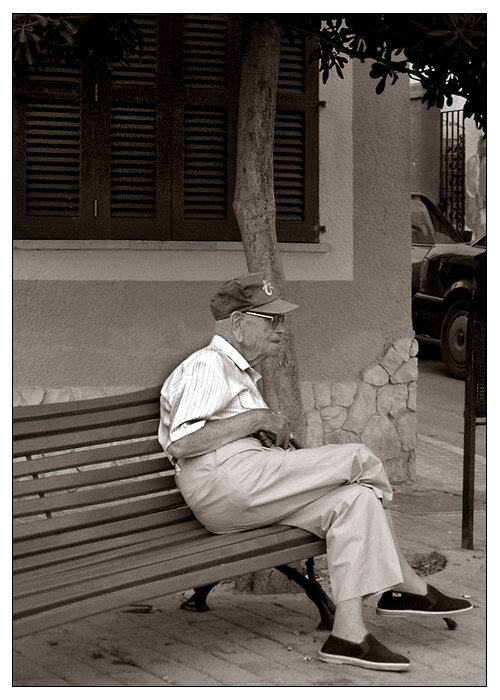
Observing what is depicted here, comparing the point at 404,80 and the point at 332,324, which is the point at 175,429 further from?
the point at 404,80

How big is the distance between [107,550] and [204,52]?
13.5 feet

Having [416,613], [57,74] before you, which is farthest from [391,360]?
[416,613]

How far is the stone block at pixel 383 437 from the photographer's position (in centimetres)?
798

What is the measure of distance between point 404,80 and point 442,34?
287 cm

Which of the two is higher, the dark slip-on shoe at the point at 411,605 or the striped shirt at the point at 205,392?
the striped shirt at the point at 205,392

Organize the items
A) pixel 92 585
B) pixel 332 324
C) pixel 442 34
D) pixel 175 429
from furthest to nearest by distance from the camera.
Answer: pixel 332 324 < pixel 442 34 < pixel 175 429 < pixel 92 585

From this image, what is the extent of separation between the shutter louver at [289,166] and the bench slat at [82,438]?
131 inches

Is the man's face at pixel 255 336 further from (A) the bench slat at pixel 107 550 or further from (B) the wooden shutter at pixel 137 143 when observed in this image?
(B) the wooden shutter at pixel 137 143

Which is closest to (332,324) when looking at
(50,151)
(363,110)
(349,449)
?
(363,110)

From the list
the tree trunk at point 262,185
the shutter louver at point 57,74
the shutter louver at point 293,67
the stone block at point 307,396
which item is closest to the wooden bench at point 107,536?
the tree trunk at point 262,185

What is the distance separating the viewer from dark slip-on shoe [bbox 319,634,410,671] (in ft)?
13.9

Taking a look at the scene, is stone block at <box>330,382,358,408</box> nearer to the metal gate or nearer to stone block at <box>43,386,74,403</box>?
stone block at <box>43,386,74,403</box>

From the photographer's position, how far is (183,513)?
4.77m

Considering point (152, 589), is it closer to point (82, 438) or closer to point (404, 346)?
point (82, 438)
